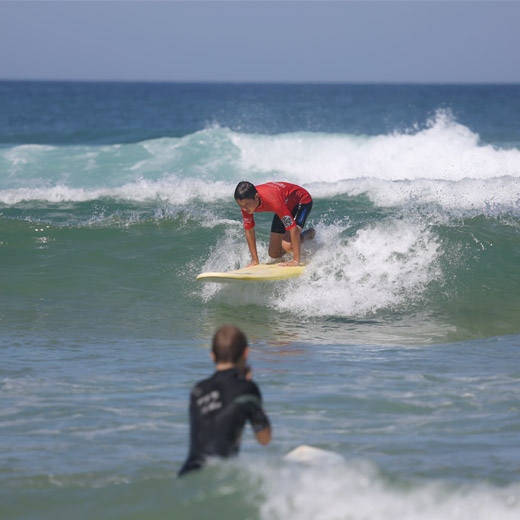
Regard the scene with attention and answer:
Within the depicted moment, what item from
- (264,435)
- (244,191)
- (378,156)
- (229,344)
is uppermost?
(378,156)

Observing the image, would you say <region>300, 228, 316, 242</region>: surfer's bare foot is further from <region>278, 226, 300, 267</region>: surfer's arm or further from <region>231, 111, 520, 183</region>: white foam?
<region>231, 111, 520, 183</region>: white foam

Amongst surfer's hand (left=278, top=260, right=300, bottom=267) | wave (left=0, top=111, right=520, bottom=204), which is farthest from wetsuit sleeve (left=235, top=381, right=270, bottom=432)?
wave (left=0, top=111, right=520, bottom=204)

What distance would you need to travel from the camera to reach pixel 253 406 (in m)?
3.30

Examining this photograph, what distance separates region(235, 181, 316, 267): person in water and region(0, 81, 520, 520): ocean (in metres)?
0.43

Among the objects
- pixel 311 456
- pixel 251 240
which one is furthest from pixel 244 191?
pixel 311 456

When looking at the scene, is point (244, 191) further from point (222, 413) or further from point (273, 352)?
point (222, 413)

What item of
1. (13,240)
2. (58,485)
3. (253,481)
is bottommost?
(58,485)

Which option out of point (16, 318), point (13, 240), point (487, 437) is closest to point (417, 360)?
point (487, 437)

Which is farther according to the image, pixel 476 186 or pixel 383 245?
pixel 476 186

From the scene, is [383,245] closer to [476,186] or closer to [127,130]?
[476,186]

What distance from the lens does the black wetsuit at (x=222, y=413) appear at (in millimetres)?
3289

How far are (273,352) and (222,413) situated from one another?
3735 mm

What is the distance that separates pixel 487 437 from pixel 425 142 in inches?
790

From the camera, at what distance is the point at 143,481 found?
13.1ft
